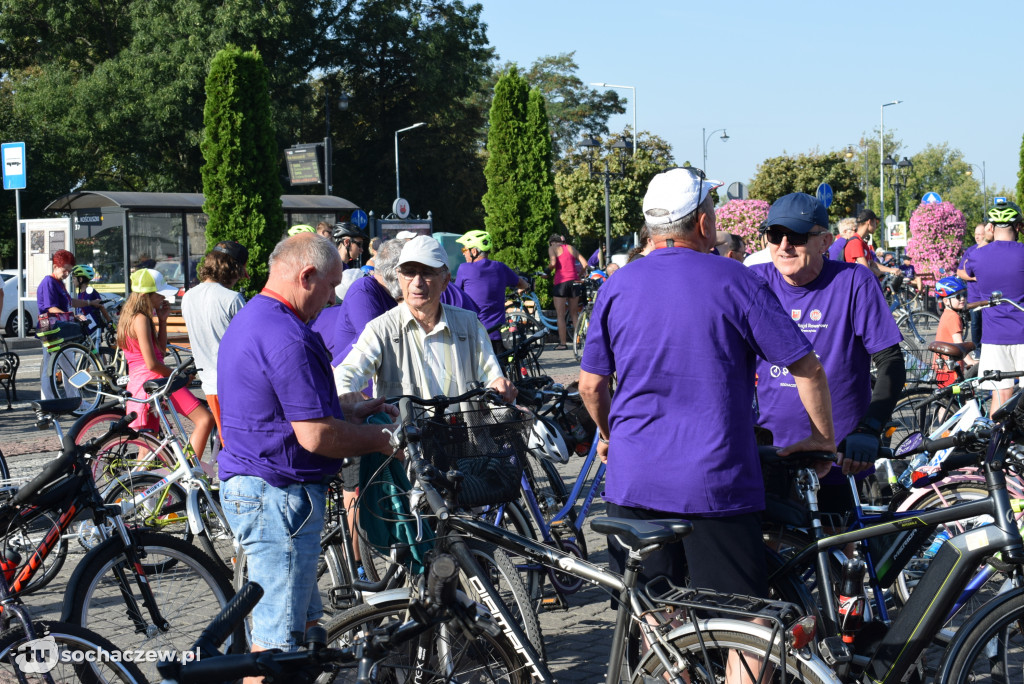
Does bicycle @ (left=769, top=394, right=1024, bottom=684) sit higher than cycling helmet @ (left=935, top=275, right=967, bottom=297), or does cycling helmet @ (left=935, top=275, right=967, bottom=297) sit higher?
cycling helmet @ (left=935, top=275, right=967, bottom=297)

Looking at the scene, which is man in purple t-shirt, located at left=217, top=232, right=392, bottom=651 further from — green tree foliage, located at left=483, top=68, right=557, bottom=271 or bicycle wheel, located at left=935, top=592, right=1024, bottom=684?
green tree foliage, located at left=483, top=68, right=557, bottom=271

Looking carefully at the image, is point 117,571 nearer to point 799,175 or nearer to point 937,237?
point 937,237

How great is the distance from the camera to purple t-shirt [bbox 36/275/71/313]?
578 inches

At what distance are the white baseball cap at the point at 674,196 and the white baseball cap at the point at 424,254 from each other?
1.71 metres

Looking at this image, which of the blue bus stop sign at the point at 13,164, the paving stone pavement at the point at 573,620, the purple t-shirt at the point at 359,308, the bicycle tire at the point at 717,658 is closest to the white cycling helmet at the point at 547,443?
the paving stone pavement at the point at 573,620

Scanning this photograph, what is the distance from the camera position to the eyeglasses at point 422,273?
15.7 ft

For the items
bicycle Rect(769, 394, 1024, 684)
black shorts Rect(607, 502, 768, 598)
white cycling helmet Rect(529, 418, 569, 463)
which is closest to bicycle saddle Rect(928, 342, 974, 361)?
white cycling helmet Rect(529, 418, 569, 463)

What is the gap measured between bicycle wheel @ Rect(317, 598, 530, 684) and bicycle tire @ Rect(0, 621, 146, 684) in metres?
0.98

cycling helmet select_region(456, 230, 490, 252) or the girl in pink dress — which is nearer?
the girl in pink dress

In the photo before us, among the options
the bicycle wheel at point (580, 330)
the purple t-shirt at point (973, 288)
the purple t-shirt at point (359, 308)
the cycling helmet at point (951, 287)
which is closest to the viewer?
the purple t-shirt at point (359, 308)

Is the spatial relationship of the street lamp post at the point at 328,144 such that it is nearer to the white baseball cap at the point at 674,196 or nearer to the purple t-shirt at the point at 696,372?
the white baseball cap at the point at 674,196

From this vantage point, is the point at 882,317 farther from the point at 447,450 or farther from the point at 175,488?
the point at 175,488

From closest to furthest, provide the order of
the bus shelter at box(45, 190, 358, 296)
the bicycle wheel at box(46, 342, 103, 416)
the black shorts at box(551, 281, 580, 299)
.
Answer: the bicycle wheel at box(46, 342, 103, 416) → the black shorts at box(551, 281, 580, 299) → the bus shelter at box(45, 190, 358, 296)

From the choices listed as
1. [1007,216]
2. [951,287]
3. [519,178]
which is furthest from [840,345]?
[519,178]
